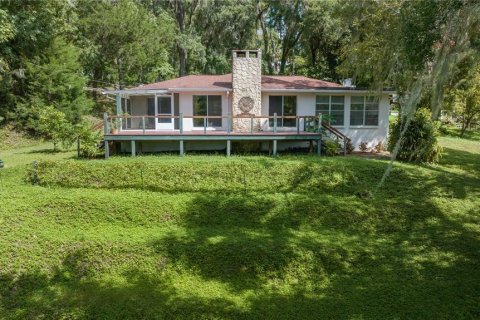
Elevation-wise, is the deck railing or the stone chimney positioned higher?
the stone chimney

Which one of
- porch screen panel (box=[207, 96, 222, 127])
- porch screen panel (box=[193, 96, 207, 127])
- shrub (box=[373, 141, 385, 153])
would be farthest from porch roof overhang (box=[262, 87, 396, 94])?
porch screen panel (box=[193, 96, 207, 127])

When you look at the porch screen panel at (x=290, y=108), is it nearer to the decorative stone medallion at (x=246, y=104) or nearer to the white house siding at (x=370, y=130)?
the decorative stone medallion at (x=246, y=104)

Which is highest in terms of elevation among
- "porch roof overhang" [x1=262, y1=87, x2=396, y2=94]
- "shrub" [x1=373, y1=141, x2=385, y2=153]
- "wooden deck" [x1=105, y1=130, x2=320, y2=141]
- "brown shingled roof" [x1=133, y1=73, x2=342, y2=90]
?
"brown shingled roof" [x1=133, y1=73, x2=342, y2=90]

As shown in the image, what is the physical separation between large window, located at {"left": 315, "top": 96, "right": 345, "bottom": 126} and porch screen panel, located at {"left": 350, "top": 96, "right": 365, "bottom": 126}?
41 centimetres

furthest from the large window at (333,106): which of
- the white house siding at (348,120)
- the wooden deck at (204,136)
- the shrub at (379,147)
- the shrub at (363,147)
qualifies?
the wooden deck at (204,136)

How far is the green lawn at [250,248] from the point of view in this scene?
7.23 metres

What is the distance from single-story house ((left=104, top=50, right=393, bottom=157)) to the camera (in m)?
16.1

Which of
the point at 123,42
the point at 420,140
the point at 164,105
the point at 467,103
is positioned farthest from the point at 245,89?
the point at 467,103

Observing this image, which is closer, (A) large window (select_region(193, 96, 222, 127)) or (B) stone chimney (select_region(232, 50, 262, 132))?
(B) stone chimney (select_region(232, 50, 262, 132))

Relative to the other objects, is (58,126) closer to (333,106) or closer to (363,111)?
(333,106)

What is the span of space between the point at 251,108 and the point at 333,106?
358cm

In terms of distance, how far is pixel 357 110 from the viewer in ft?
56.0

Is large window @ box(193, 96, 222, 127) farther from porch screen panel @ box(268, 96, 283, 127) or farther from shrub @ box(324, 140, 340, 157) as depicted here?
shrub @ box(324, 140, 340, 157)

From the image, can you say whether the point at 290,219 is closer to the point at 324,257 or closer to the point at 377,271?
the point at 324,257
